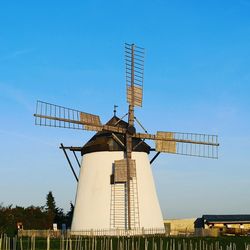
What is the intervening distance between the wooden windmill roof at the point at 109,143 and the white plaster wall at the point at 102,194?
0.32 m

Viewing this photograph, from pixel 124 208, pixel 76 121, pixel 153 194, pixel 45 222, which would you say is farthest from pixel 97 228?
pixel 45 222

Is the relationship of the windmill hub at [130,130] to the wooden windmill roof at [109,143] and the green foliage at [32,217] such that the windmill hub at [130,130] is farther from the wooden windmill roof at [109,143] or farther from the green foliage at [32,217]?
the green foliage at [32,217]

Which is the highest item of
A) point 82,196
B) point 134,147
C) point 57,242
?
point 134,147

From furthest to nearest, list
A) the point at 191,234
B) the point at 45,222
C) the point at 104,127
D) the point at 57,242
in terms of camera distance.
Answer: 1. the point at 45,222
2. the point at 191,234
3. the point at 104,127
4. the point at 57,242

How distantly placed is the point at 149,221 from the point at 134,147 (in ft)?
15.7

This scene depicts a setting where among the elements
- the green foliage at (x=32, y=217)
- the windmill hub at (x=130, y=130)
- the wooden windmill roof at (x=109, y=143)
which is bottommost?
the green foliage at (x=32, y=217)

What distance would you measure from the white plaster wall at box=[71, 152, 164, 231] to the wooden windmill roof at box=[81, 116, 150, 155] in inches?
12.5

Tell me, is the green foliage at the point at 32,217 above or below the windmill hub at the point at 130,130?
below

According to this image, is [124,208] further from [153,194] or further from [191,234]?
[191,234]

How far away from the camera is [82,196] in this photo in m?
38.4

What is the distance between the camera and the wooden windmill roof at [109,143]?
37.8 metres

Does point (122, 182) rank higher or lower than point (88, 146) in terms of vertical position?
lower

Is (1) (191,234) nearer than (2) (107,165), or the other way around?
(2) (107,165)

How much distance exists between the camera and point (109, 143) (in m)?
37.7
